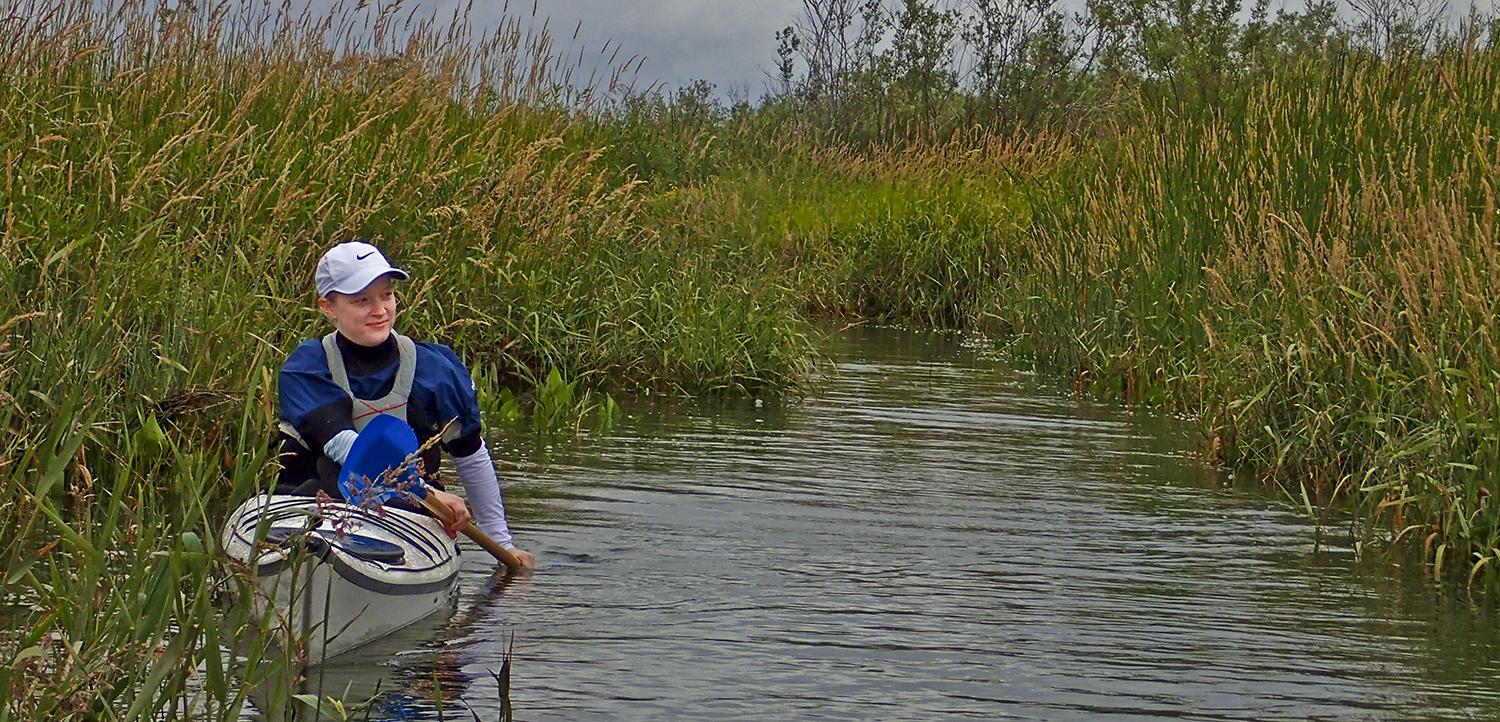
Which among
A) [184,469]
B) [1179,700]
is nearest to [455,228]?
[1179,700]

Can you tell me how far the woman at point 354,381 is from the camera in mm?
6996

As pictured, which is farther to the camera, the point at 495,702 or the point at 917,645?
the point at 917,645

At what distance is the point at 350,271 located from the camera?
7074 mm

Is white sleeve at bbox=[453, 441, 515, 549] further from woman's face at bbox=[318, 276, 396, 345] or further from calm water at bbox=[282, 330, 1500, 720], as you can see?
woman's face at bbox=[318, 276, 396, 345]

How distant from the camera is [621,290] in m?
13.3

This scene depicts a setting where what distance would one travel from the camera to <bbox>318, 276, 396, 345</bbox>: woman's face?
713 cm

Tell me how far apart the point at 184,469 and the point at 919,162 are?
1929cm

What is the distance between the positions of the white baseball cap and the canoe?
0.85m

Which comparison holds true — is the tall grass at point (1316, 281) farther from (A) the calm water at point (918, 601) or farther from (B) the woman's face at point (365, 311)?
(B) the woman's face at point (365, 311)

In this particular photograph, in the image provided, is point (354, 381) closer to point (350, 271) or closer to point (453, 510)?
point (350, 271)

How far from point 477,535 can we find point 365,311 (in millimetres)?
869

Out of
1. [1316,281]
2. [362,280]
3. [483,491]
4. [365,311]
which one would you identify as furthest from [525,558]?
[1316,281]

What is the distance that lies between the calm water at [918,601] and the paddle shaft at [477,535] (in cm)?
11

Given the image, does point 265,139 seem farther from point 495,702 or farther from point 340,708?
point 340,708
